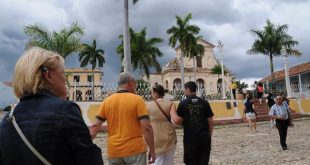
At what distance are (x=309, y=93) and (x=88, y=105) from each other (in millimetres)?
18004

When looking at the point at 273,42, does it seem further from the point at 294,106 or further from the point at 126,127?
the point at 126,127

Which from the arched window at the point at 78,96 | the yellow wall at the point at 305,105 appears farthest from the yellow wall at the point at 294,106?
the arched window at the point at 78,96

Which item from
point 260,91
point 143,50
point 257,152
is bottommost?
point 257,152

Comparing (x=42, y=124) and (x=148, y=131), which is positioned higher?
(x=42, y=124)

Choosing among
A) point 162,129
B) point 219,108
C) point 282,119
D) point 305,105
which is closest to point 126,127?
point 162,129

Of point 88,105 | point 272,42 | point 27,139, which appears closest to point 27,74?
point 27,139

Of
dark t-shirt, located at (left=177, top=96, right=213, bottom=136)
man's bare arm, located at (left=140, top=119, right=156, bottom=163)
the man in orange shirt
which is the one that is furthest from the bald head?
dark t-shirt, located at (left=177, top=96, right=213, bottom=136)

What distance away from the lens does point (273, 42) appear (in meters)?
38.3

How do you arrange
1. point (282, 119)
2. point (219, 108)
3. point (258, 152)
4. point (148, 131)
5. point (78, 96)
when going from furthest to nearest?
1. point (219, 108)
2. point (78, 96)
3. point (282, 119)
4. point (258, 152)
5. point (148, 131)

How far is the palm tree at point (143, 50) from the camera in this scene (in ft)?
164

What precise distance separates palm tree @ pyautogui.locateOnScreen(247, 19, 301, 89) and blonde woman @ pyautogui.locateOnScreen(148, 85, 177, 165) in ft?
111

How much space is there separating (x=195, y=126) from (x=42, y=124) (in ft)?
12.9

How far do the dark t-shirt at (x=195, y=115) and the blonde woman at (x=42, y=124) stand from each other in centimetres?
375

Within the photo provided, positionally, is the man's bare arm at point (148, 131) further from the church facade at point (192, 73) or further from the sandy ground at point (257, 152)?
the church facade at point (192, 73)
